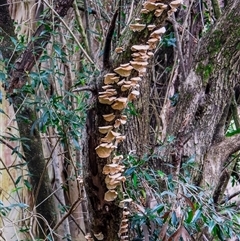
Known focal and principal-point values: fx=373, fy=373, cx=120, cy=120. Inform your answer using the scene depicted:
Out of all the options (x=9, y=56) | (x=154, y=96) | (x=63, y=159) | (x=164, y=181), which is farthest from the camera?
(x=63, y=159)

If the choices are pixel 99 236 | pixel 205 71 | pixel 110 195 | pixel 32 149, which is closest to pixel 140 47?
pixel 110 195

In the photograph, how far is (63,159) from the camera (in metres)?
1.75

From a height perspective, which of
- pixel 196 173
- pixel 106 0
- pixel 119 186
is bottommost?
pixel 196 173

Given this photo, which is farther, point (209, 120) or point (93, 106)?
point (209, 120)

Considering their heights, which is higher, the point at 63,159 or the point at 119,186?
the point at 119,186

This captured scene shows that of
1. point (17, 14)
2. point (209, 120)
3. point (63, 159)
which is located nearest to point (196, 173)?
point (209, 120)

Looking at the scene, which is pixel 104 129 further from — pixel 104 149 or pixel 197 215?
pixel 197 215

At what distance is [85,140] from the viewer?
26.2 inches

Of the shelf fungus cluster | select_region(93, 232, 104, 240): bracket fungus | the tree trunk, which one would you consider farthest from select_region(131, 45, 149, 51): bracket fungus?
the tree trunk

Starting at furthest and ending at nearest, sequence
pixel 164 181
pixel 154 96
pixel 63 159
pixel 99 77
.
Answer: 1. pixel 63 159
2. pixel 154 96
3. pixel 164 181
4. pixel 99 77

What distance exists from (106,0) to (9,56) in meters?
0.54

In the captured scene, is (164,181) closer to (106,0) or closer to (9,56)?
(9,56)

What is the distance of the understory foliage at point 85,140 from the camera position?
76 cm

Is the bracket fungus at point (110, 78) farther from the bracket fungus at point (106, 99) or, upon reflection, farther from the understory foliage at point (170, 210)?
the understory foliage at point (170, 210)
